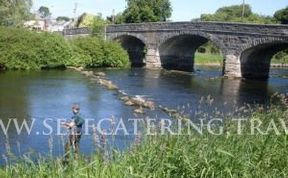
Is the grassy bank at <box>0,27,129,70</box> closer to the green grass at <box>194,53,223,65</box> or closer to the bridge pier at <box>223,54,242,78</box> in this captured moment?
the bridge pier at <box>223,54,242,78</box>

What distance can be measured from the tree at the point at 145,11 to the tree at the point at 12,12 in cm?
3141

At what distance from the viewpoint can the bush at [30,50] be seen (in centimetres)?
6083

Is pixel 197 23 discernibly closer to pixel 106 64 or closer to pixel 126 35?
pixel 106 64

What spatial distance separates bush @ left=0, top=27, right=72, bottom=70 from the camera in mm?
60828

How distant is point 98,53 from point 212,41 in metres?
14.5

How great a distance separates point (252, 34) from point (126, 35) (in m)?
27.1

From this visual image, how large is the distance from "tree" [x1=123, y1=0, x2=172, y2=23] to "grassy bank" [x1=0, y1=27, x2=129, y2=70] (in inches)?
1243

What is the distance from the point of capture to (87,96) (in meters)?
40.7

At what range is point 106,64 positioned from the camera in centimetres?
7250

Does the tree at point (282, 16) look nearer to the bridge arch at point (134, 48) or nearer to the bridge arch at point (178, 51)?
the bridge arch at point (134, 48)

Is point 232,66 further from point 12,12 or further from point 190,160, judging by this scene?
point 190,160

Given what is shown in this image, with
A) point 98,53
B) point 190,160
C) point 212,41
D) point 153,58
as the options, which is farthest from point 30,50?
point 190,160

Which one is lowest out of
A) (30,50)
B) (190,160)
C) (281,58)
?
(281,58)

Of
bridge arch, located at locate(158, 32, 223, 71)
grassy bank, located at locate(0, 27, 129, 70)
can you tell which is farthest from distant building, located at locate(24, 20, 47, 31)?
bridge arch, located at locate(158, 32, 223, 71)
